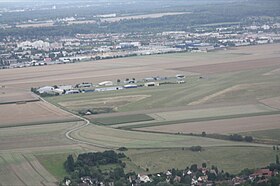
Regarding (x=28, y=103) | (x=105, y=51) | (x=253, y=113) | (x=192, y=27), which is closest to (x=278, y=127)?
(x=253, y=113)

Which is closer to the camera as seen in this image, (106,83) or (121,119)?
(121,119)

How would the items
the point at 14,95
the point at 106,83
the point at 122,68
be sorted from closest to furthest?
the point at 14,95
the point at 106,83
the point at 122,68

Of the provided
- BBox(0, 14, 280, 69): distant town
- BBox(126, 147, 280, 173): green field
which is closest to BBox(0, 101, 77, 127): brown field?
BBox(126, 147, 280, 173): green field

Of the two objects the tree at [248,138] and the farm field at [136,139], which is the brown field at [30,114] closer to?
the farm field at [136,139]

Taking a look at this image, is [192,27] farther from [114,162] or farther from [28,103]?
[114,162]

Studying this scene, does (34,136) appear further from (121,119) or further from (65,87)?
(65,87)

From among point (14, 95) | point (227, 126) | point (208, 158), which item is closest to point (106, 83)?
point (14, 95)

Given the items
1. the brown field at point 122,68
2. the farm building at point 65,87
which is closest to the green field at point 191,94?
the farm building at point 65,87
